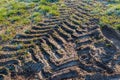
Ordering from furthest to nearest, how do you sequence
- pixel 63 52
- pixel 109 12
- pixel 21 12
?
pixel 21 12 → pixel 109 12 → pixel 63 52

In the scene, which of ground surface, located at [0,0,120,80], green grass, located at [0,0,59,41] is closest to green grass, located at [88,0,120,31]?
ground surface, located at [0,0,120,80]

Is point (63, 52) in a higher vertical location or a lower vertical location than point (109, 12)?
lower

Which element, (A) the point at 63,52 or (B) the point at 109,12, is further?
(B) the point at 109,12

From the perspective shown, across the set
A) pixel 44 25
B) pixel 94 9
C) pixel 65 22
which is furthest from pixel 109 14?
pixel 44 25

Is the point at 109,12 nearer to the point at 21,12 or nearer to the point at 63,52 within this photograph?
the point at 63,52

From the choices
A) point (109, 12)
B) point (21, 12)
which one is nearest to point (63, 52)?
point (109, 12)

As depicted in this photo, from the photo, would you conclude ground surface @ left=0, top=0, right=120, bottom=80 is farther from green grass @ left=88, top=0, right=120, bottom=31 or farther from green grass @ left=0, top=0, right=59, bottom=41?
green grass @ left=0, top=0, right=59, bottom=41

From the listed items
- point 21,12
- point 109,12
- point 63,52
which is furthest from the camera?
point 21,12

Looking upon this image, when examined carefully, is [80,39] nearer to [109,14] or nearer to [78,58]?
[78,58]
